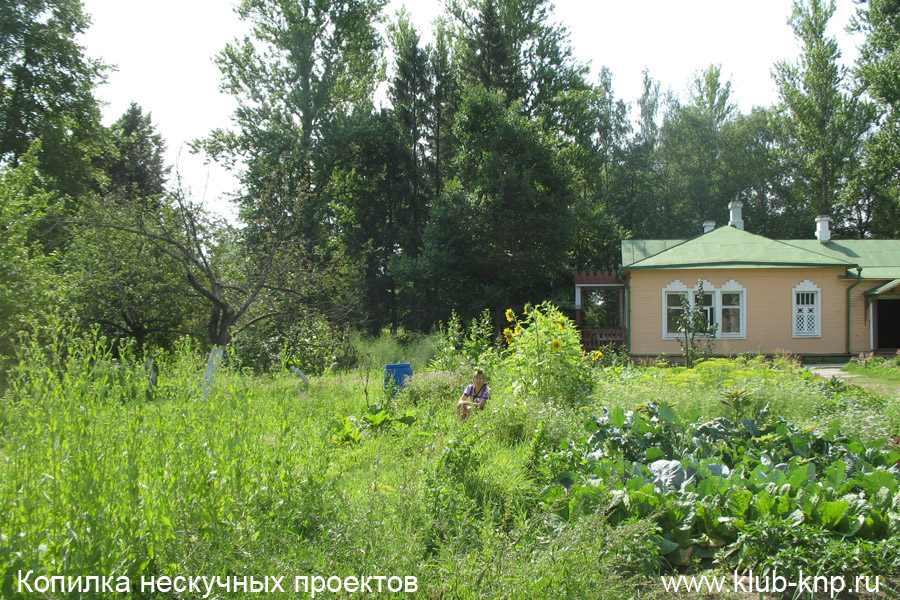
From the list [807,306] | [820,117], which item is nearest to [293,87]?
[807,306]

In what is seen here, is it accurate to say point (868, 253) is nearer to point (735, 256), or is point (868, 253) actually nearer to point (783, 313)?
point (783, 313)

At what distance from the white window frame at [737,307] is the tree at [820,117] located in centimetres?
1410

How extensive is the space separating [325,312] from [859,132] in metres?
27.7

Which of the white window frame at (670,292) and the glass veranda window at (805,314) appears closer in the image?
the glass veranda window at (805,314)

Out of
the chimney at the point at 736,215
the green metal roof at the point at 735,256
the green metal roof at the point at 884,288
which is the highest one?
the chimney at the point at 736,215

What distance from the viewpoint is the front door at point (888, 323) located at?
19391 millimetres

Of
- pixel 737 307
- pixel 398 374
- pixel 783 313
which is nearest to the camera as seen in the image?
pixel 398 374

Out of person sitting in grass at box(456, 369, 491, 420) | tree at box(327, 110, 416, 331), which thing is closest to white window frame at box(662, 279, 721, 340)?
tree at box(327, 110, 416, 331)

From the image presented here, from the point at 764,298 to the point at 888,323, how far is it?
622 cm

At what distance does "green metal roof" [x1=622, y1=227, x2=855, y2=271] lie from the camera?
1677 cm

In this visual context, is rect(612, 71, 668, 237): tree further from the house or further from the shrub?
the shrub

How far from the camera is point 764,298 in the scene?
1688 cm

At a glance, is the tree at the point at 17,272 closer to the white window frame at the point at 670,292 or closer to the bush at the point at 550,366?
the bush at the point at 550,366

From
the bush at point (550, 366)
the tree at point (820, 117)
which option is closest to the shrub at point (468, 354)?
the bush at point (550, 366)
